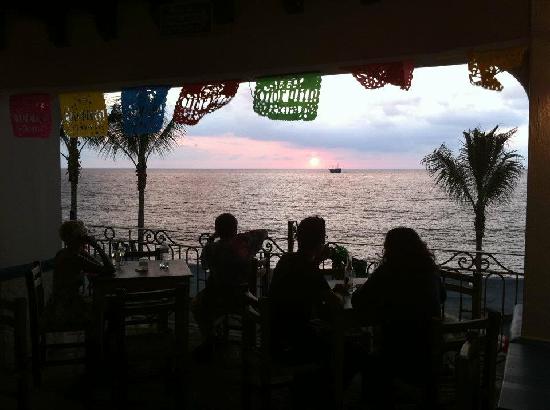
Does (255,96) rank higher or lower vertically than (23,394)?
higher

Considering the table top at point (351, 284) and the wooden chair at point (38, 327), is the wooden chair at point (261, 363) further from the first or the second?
the wooden chair at point (38, 327)

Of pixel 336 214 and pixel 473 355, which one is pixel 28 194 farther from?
pixel 336 214

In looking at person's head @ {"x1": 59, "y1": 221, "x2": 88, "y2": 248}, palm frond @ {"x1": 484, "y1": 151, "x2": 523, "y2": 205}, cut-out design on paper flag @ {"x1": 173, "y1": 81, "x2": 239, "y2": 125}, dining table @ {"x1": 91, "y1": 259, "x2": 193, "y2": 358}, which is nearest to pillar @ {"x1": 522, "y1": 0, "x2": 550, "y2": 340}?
dining table @ {"x1": 91, "y1": 259, "x2": 193, "y2": 358}

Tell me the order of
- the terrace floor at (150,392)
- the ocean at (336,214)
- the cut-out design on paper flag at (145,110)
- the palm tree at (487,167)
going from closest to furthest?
the terrace floor at (150,392) → the cut-out design on paper flag at (145,110) → the palm tree at (487,167) → the ocean at (336,214)

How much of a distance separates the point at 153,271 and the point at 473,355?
353cm

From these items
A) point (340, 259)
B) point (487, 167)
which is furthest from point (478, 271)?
point (487, 167)

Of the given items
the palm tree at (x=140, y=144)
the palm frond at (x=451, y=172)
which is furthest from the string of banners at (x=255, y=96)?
the palm frond at (x=451, y=172)

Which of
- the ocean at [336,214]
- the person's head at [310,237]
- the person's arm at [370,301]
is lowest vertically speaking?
the ocean at [336,214]

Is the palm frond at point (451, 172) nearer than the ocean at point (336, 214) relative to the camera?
Yes

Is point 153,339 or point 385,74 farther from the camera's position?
point 385,74

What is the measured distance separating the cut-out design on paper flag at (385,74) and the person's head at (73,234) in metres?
2.89

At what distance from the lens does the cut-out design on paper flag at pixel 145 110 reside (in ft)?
19.3

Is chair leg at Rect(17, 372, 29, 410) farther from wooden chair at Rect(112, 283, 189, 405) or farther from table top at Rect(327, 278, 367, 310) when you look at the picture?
table top at Rect(327, 278, 367, 310)

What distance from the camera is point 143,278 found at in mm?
4949
